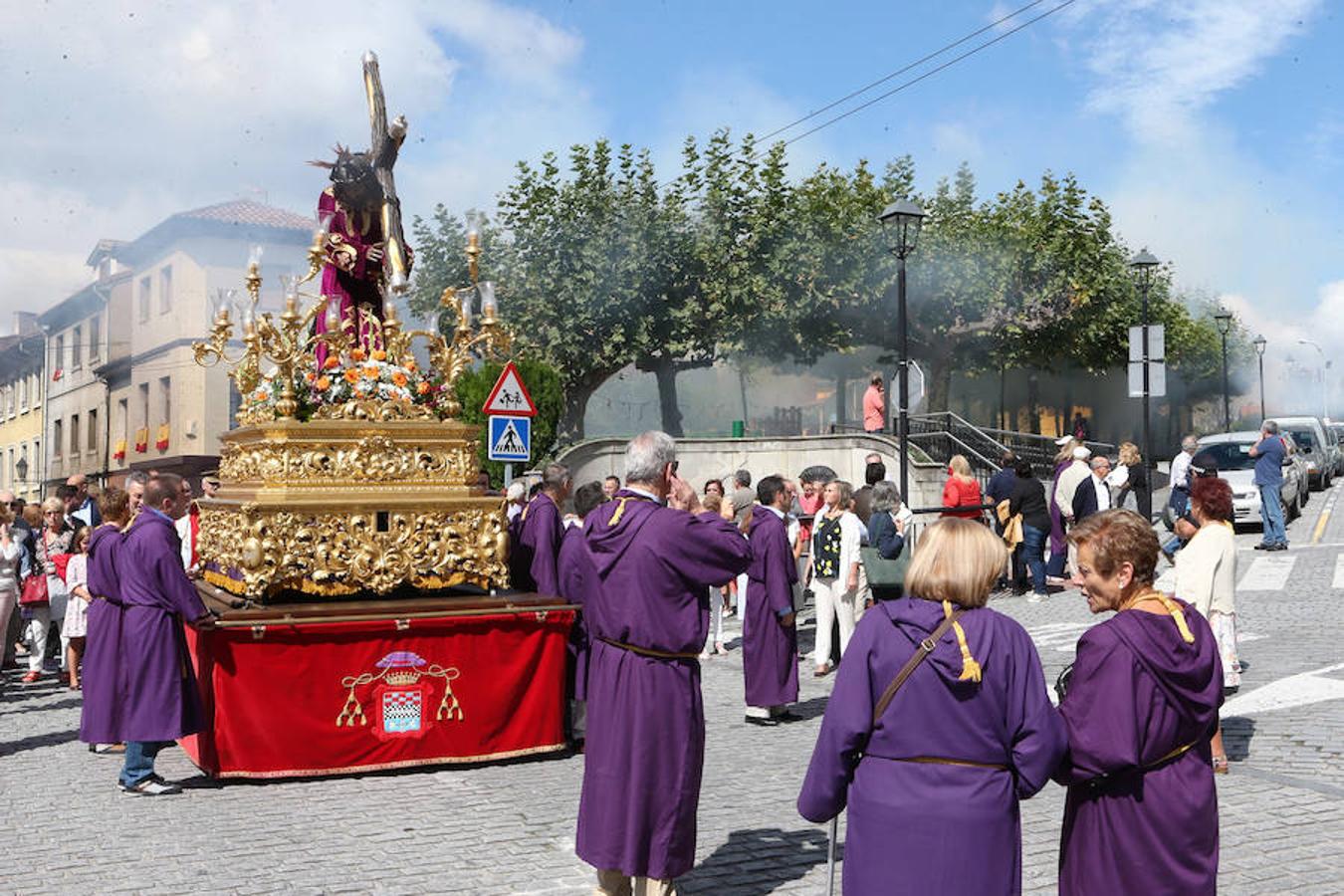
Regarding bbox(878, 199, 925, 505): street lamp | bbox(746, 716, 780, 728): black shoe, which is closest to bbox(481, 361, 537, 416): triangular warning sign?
bbox(746, 716, 780, 728): black shoe

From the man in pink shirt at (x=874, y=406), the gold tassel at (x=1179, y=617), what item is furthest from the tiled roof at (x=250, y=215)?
the gold tassel at (x=1179, y=617)

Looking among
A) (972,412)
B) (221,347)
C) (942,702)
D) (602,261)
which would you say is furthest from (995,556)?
(972,412)

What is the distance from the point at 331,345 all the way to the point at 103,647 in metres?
2.42

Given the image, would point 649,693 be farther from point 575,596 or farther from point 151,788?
point 151,788

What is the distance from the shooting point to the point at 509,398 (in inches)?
476

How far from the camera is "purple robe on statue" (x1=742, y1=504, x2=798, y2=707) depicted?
9.15m

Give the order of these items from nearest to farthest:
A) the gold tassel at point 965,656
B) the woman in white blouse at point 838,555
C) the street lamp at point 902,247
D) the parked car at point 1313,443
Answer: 1. the gold tassel at point 965,656
2. the woman in white blouse at point 838,555
3. the street lamp at point 902,247
4. the parked car at point 1313,443

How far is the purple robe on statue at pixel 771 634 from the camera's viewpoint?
9.15 meters

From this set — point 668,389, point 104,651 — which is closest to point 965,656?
point 104,651

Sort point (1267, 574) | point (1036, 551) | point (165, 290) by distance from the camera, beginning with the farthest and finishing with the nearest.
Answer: point (165, 290)
point (1267, 574)
point (1036, 551)

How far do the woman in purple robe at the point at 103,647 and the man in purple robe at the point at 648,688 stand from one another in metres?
3.60

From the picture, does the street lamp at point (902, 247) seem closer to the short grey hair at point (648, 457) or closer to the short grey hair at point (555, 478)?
the short grey hair at point (555, 478)

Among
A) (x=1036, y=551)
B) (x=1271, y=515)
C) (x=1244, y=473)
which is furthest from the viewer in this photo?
(x=1244, y=473)

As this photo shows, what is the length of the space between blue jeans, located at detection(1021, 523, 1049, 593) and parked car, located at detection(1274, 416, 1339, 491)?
1882 centimetres
